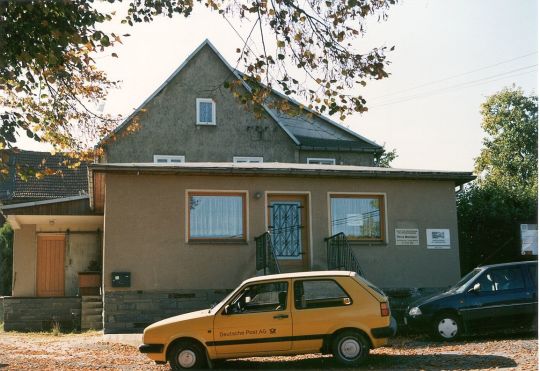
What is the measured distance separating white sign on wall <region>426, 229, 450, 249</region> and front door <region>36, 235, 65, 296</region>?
44.6 feet

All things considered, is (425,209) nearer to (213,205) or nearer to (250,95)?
(213,205)

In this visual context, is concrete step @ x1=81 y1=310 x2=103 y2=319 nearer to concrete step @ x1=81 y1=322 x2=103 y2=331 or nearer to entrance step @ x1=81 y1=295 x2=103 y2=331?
entrance step @ x1=81 y1=295 x2=103 y2=331

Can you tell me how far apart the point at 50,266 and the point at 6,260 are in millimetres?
5429

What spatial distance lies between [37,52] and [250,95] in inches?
129

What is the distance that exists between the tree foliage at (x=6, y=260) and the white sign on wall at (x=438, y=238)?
61.2ft

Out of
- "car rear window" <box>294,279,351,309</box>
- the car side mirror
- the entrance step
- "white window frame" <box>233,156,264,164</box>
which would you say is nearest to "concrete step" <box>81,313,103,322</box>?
the entrance step

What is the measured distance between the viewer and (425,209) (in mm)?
18281

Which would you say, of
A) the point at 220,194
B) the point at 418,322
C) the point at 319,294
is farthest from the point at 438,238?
the point at 319,294

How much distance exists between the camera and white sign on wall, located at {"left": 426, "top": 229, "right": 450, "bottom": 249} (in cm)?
1817

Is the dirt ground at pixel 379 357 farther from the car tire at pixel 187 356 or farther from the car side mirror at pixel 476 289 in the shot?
the car side mirror at pixel 476 289

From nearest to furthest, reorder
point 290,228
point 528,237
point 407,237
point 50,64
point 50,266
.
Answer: point 50,64, point 290,228, point 407,237, point 528,237, point 50,266

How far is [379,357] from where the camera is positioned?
11.8m

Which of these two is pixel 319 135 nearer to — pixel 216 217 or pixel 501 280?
pixel 216 217

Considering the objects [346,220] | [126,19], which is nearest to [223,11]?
[126,19]
